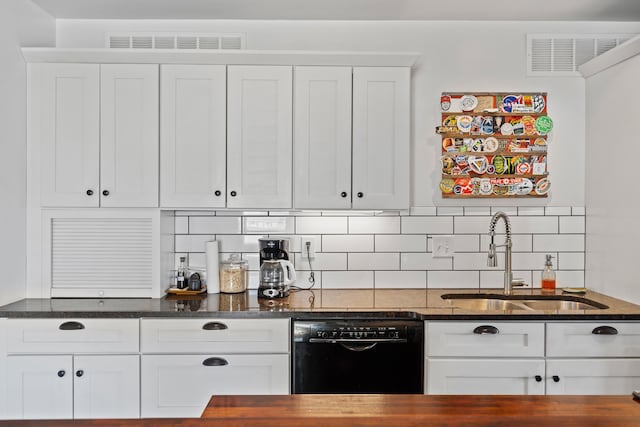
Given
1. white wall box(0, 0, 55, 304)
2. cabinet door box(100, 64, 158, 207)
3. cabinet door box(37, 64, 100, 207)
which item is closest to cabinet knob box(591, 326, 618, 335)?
cabinet door box(100, 64, 158, 207)

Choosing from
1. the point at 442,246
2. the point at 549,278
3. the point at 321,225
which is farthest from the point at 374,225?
the point at 549,278

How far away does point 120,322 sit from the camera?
2.49 metres

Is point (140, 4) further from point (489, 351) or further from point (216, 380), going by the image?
point (489, 351)

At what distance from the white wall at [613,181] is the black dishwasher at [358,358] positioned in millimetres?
1174

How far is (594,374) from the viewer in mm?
2451

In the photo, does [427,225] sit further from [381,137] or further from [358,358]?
[358,358]

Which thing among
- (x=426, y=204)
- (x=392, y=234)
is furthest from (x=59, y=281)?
(x=426, y=204)

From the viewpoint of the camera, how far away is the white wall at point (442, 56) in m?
3.12

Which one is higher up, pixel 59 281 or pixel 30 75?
pixel 30 75

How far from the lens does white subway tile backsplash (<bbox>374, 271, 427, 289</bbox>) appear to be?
3146 millimetres

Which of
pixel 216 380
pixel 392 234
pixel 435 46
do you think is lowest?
pixel 216 380

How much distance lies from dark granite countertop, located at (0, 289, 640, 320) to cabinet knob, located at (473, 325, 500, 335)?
5 cm

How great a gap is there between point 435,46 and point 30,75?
2252 mm

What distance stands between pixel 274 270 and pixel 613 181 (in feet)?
6.17
